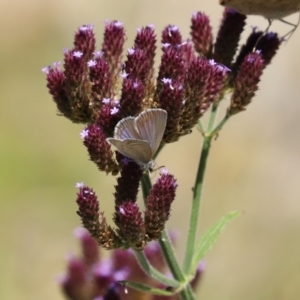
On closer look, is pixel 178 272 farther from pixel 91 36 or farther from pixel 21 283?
pixel 21 283

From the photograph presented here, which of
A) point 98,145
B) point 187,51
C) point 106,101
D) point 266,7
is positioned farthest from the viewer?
point 266,7

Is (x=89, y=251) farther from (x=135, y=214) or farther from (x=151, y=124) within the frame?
(x=151, y=124)

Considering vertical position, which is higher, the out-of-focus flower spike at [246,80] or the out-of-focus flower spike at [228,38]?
the out-of-focus flower spike at [228,38]

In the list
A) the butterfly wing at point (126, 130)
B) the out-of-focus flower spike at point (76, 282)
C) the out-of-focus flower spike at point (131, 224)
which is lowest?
the out-of-focus flower spike at point (131, 224)

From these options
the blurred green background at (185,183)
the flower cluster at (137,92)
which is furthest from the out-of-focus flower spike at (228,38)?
the blurred green background at (185,183)

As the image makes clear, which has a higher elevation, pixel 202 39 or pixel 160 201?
pixel 202 39

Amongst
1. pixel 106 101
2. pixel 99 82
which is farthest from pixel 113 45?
pixel 106 101

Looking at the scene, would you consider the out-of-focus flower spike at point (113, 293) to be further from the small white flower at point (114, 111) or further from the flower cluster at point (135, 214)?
the small white flower at point (114, 111)
